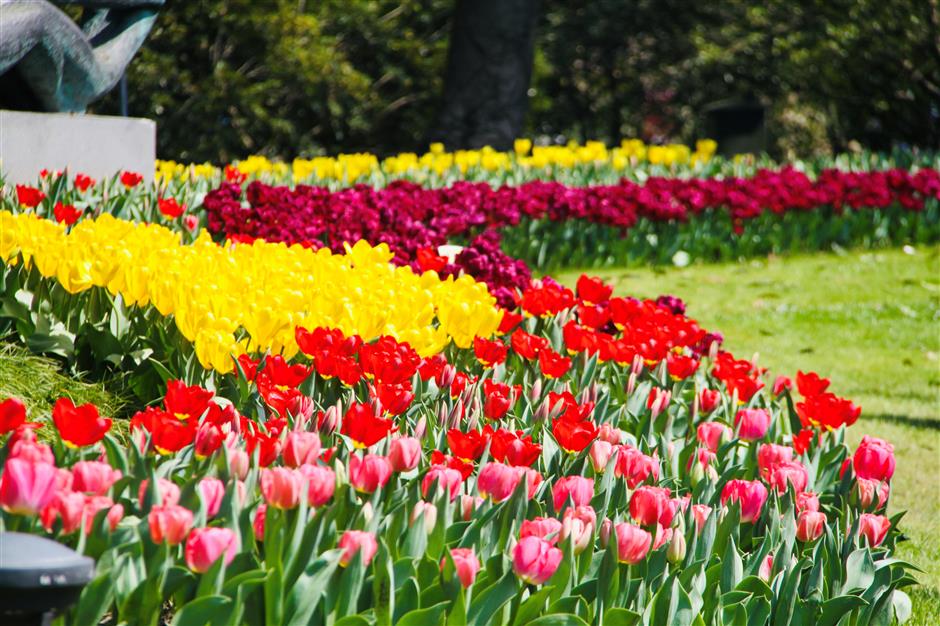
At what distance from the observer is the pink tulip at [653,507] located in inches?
90.5

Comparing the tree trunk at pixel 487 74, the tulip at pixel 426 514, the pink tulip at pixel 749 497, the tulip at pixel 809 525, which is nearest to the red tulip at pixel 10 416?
the tulip at pixel 426 514

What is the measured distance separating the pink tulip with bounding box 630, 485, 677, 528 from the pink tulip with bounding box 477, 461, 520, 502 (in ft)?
0.91

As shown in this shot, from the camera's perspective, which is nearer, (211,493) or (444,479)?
(211,493)

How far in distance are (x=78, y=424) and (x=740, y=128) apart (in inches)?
529

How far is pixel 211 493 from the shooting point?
1865 millimetres

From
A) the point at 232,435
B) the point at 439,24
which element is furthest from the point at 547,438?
the point at 439,24

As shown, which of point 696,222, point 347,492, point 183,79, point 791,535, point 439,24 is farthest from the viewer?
point 439,24

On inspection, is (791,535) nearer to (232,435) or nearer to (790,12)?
(232,435)

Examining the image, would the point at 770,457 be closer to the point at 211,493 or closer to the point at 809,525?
the point at 809,525

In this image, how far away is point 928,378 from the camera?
6.33 meters

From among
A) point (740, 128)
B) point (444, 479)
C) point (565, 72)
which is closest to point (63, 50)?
point (444, 479)

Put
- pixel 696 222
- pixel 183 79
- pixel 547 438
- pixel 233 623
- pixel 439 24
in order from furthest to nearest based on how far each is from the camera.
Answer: pixel 439 24, pixel 183 79, pixel 696 222, pixel 547 438, pixel 233 623

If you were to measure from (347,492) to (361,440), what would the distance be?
179 millimetres

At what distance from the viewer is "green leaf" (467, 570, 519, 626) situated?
193 cm
